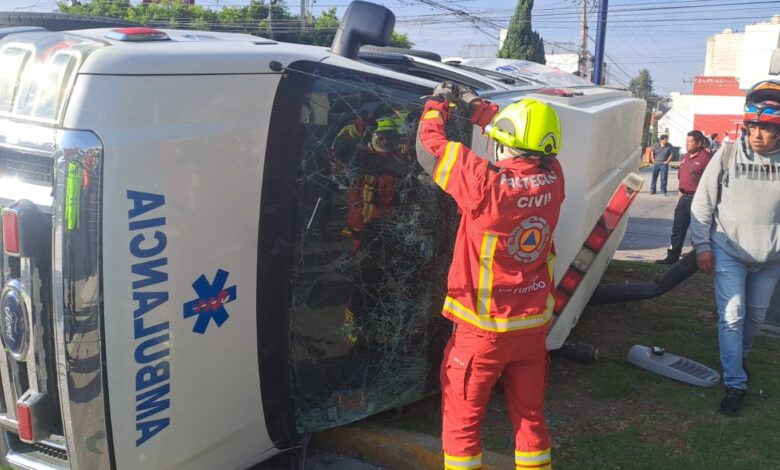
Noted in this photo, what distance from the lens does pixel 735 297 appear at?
373 centimetres

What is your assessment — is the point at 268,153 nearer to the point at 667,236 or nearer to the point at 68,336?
the point at 68,336

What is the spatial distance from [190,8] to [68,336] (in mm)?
31122

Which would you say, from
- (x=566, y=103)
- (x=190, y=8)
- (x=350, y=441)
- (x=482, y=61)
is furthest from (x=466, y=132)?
(x=190, y=8)

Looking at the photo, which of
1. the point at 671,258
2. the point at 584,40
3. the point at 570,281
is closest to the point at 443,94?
the point at 570,281

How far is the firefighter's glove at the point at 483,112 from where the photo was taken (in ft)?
9.86

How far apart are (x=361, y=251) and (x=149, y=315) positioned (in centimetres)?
95

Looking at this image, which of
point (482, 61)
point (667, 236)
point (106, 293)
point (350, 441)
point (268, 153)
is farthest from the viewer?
point (667, 236)

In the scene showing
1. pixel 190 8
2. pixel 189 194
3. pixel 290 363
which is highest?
pixel 190 8

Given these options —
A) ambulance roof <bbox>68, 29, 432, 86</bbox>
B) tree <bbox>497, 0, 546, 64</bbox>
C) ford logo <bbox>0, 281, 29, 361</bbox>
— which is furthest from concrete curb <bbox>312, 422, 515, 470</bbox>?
tree <bbox>497, 0, 546, 64</bbox>

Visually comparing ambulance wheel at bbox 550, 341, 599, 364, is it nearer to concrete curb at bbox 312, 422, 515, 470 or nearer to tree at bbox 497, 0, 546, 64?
concrete curb at bbox 312, 422, 515, 470

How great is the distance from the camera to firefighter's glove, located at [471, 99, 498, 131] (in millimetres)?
3004

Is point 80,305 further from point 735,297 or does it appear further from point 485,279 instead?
point 735,297

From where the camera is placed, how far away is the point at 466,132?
312 cm

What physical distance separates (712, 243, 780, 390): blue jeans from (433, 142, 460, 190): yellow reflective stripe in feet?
6.69
